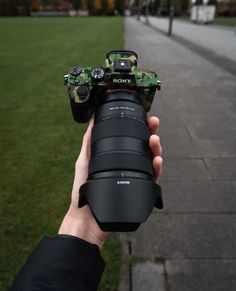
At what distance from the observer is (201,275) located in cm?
269

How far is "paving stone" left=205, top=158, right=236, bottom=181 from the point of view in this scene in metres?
4.19

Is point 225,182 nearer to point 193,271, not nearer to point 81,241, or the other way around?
point 193,271

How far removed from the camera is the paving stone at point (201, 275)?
2590 millimetres

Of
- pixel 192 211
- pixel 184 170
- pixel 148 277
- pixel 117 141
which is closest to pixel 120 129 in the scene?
pixel 117 141

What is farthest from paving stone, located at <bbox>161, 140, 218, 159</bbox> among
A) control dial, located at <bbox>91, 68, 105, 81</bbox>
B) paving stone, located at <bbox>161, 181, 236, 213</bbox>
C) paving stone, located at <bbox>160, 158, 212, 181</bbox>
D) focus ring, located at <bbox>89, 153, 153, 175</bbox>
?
focus ring, located at <bbox>89, 153, 153, 175</bbox>

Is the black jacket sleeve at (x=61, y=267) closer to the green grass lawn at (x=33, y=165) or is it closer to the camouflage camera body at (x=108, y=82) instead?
the camouflage camera body at (x=108, y=82)

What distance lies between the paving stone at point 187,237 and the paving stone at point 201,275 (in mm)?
84

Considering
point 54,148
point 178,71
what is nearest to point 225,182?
point 54,148

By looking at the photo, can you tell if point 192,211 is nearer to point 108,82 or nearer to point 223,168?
point 223,168

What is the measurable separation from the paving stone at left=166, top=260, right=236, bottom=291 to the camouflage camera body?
1355 millimetres

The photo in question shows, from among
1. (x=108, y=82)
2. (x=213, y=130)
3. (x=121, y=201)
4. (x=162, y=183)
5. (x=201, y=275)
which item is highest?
(x=108, y=82)

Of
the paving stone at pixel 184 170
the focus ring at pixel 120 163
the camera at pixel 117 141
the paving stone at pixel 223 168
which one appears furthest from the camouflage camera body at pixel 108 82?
the paving stone at pixel 223 168

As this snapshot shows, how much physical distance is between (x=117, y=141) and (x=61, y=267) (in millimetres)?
613

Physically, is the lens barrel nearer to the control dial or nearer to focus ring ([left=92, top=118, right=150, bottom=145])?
focus ring ([left=92, top=118, right=150, bottom=145])
